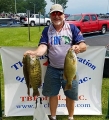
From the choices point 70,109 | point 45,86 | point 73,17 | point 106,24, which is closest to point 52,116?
point 70,109

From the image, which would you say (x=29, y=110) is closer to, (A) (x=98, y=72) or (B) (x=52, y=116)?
(B) (x=52, y=116)

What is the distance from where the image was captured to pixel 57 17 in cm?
308

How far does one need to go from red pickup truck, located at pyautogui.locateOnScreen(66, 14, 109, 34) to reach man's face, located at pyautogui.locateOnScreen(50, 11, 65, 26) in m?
13.0

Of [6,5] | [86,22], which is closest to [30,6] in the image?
[6,5]

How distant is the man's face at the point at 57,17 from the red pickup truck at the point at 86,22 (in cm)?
1297

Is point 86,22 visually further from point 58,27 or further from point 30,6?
point 30,6

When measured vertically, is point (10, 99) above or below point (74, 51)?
below

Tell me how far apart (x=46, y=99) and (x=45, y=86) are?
65 centimetres

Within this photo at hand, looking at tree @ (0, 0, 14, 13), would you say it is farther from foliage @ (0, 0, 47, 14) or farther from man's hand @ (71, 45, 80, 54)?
man's hand @ (71, 45, 80, 54)

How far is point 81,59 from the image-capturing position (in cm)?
389

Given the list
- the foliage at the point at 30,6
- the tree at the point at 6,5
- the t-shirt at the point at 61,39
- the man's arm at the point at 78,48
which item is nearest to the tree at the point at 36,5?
the foliage at the point at 30,6

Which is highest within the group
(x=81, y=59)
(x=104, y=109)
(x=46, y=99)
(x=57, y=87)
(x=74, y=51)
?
(x=74, y=51)

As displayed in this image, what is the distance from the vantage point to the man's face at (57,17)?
10.1 ft

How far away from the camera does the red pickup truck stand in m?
16.6
